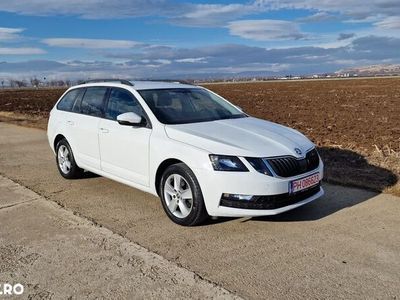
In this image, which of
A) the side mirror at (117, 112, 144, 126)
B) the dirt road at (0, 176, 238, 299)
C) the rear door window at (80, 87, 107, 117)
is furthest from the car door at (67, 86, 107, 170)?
the dirt road at (0, 176, 238, 299)

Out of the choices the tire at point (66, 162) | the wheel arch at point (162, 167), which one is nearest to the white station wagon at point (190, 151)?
the wheel arch at point (162, 167)

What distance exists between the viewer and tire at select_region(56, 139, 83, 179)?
23.3ft

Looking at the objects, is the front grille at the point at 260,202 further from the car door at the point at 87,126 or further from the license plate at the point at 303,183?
the car door at the point at 87,126

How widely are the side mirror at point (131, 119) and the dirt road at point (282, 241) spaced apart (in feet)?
3.57

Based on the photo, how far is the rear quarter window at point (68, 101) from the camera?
7277mm

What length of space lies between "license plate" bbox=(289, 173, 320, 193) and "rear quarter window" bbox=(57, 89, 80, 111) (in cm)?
406

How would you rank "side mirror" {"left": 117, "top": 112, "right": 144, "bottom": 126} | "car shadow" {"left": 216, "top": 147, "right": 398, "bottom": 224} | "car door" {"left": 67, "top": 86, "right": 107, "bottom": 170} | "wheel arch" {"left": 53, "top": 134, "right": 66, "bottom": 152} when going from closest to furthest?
"car shadow" {"left": 216, "top": 147, "right": 398, "bottom": 224}, "side mirror" {"left": 117, "top": 112, "right": 144, "bottom": 126}, "car door" {"left": 67, "top": 86, "right": 107, "bottom": 170}, "wheel arch" {"left": 53, "top": 134, "right": 66, "bottom": 152}

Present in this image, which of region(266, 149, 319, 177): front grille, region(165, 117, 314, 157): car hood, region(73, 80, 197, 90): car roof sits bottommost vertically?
region(266, 149, 319, 177): front grille

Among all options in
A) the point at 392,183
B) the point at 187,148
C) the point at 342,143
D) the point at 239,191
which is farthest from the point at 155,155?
the point at 342,143

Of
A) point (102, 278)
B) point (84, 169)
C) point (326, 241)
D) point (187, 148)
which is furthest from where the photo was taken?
point (84, 169)

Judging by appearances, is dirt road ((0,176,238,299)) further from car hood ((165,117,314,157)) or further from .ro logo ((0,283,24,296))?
car hood ((165,117,314,157))

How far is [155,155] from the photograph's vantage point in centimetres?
526

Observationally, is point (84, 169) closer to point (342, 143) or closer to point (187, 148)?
point (187, 148)

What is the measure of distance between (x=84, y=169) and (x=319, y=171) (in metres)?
3.66
